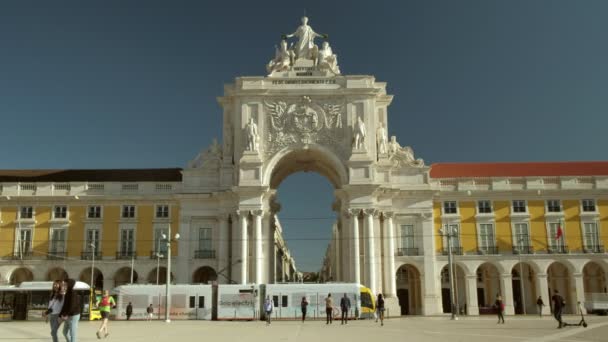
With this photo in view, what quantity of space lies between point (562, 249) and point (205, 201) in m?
33.2

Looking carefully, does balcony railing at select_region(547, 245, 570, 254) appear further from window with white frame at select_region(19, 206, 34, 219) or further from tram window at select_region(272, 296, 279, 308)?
window with white frame at select_region(19, 206, 34, 219)

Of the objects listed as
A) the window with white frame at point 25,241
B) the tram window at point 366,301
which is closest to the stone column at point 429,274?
the tram window at point 366,301

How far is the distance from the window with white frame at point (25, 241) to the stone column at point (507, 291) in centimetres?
4339

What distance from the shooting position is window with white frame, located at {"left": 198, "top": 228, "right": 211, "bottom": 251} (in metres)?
56.2

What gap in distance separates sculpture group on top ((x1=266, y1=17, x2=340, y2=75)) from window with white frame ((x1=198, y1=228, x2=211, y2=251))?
16647 mm

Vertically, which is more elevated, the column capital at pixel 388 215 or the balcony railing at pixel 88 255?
the column capital at pixel 388 215

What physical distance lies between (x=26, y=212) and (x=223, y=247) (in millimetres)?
19147

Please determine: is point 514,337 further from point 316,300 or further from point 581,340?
point 316,300

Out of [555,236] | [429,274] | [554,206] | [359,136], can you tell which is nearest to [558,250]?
[555,236]

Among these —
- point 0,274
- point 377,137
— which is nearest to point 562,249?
point 377,137

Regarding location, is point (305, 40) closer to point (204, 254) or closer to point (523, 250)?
point (204, 254)

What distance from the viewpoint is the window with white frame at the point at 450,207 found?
57281 mm

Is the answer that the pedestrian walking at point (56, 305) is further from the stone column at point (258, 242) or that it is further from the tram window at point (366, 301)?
the stone column at point (258, 242)

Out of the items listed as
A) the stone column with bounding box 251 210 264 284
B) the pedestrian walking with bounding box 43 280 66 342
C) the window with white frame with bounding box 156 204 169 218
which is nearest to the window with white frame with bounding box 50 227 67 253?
the window with white frame with bounding box 156 204 169 218
